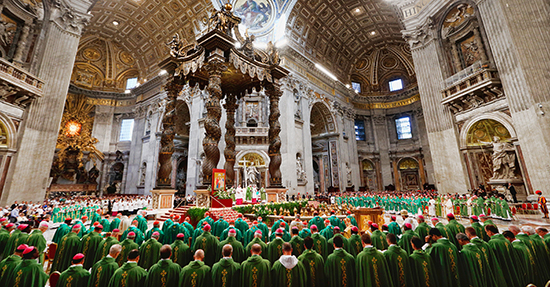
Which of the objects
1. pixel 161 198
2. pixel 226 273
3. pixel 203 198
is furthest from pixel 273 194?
pixel 226 273

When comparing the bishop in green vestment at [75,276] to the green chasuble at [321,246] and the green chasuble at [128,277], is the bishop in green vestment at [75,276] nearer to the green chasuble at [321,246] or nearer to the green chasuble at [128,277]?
the green chasuble at [128,277]

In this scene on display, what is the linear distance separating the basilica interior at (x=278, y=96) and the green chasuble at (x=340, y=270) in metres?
4.96

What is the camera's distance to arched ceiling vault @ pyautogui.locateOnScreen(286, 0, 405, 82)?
19.1 metres

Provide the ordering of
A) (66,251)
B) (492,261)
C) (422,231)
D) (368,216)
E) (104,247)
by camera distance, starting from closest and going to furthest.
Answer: (492,261) → (104,247) → (66,251) → (422,231) → (368,216)

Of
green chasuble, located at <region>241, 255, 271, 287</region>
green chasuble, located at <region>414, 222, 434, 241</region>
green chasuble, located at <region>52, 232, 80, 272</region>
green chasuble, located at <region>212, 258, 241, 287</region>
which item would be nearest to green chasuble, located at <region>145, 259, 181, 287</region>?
green chasuble, located at <region>212, 258, 241, 287</region>

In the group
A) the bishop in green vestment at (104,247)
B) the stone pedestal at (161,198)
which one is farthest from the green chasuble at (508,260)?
the stone pedestal at (161,198)

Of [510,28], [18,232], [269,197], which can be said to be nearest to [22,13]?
[18,232]

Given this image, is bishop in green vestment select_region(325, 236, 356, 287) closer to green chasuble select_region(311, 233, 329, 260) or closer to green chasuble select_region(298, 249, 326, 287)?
green chasuble select_region(298, 249, 326, 287)

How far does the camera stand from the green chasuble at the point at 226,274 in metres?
2.35

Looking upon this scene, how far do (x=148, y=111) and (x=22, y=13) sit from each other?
1107 cm

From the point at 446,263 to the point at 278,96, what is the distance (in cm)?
762

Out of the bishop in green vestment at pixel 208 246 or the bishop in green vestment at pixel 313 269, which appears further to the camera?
the bishop in green vestment at pixel 208 246

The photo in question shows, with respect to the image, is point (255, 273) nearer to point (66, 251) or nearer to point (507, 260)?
point (507, 260)

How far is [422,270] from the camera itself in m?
2.60
